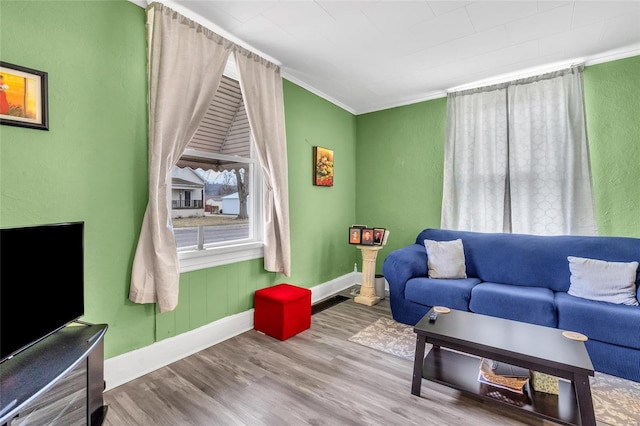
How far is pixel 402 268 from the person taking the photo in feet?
9.99

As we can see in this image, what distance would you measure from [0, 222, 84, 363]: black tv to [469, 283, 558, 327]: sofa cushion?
295 centimetres

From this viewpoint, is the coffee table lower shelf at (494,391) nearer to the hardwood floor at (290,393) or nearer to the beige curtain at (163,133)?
the hardwood floor at (290,393)

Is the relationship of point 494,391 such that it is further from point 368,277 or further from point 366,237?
point 366,237

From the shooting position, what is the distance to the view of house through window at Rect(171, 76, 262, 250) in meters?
2.48

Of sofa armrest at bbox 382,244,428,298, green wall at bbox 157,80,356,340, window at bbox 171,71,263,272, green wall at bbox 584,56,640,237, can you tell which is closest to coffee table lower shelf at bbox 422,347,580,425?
sofa armrest at bbox 382,244,428,298

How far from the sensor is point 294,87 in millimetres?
3432

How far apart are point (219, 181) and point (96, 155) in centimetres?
101

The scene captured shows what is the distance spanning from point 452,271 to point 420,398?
4.83 ft

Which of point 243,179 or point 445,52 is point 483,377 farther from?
point 445,52

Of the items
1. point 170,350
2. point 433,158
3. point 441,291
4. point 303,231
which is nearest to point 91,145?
point 170,350

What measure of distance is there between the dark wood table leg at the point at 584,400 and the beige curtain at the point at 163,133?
8.12 feet

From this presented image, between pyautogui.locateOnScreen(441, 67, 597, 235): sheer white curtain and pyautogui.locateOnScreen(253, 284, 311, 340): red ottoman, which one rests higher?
pyautogui.locateOnScreen(441, 67, 597, 235): sheer white curtain

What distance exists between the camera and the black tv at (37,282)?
1.21 metres

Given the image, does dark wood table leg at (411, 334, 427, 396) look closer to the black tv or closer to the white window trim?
the white window trim
